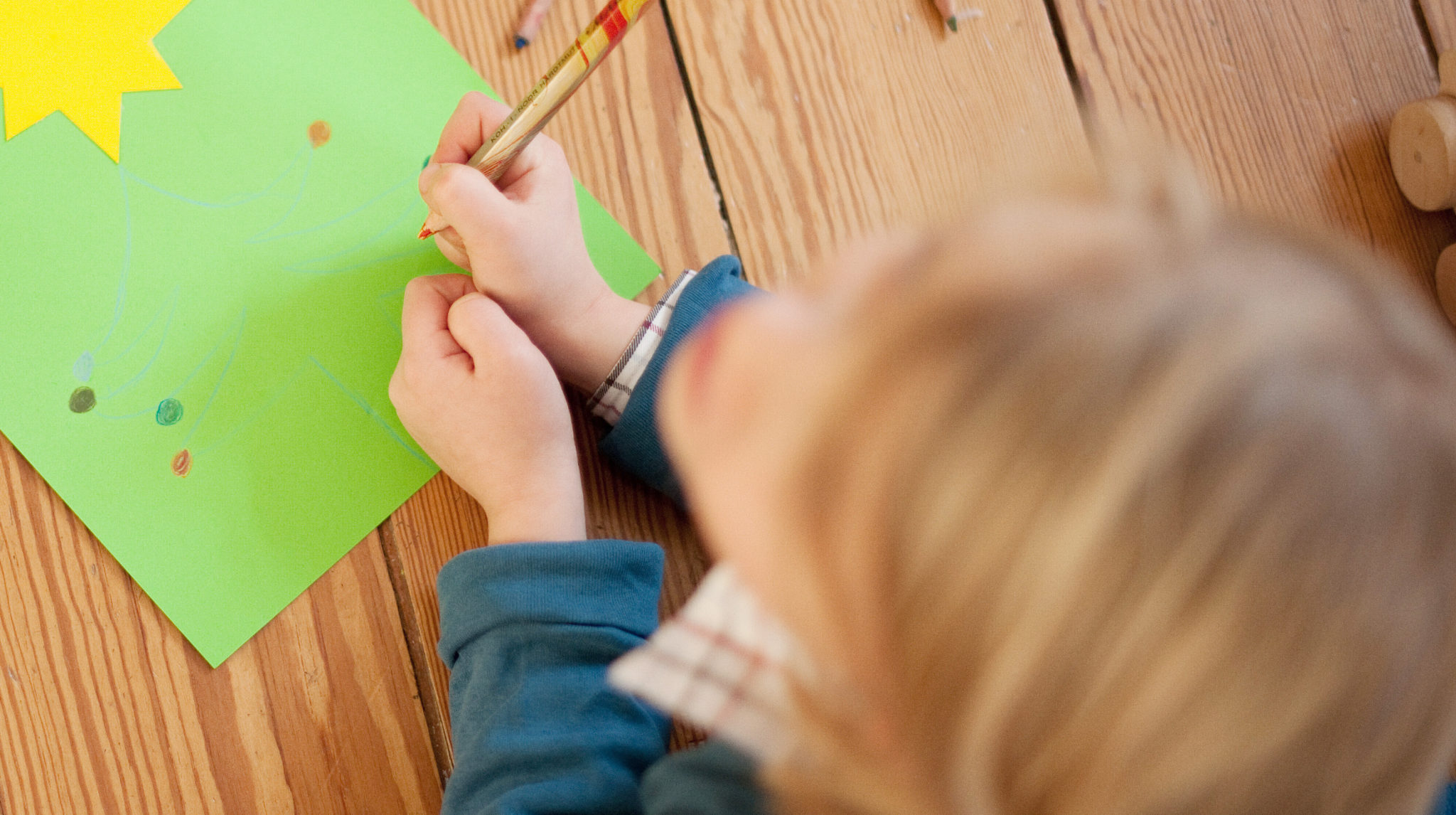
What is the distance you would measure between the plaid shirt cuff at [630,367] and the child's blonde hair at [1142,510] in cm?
27

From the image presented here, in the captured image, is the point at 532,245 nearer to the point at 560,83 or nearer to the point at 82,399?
the point at 560,83

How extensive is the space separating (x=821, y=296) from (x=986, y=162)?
0.33 meters

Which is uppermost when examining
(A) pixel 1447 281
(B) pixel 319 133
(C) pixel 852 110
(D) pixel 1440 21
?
(B) pixel 319 133

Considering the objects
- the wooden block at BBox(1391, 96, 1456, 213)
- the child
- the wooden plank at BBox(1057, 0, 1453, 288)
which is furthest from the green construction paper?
the wooden block at BBox(1391, 96, 1456, 213)

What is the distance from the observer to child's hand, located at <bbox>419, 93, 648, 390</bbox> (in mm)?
489

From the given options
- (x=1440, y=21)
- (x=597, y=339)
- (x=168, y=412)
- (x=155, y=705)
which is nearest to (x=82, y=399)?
(x=168, y=412)

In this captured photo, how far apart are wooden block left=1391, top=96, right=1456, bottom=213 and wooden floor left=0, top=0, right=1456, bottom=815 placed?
16mm

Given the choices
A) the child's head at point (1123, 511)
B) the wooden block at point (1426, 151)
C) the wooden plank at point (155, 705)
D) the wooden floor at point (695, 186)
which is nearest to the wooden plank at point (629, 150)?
the wooden floor at point (695, 186)

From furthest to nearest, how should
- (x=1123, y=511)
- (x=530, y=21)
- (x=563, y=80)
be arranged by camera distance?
(x=530, y=21) < (x=563, y=80) < (x=1123, y=511)

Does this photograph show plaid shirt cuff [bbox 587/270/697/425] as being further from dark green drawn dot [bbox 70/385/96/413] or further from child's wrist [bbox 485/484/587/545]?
dark green drawn dot [bbox 70/385/96/413]

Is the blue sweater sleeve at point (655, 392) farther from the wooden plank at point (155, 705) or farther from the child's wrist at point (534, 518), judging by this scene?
the wooden plank at point (155, 705)

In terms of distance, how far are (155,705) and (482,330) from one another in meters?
0.25

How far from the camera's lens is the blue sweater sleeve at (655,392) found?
1.73ft

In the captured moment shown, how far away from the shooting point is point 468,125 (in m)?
0.51
